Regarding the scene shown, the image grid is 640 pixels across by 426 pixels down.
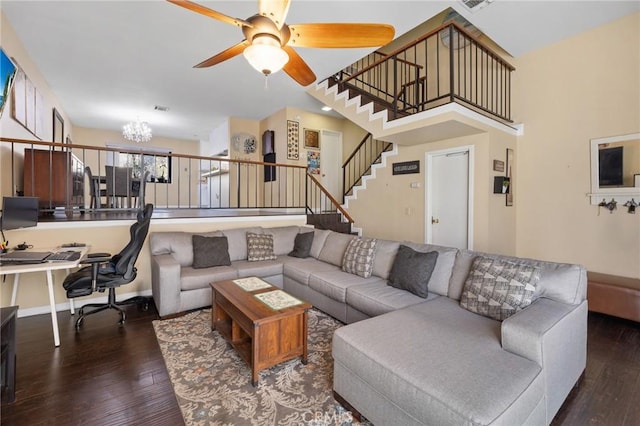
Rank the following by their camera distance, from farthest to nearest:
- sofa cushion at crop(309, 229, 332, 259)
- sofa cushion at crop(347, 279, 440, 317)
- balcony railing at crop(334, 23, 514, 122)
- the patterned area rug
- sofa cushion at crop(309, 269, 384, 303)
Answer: sofa cushion at crop(309, 229, 332, 259) → balcony railing at crop(334, 23, 514, 122) → sofa cushion at crop(309, 269, 384, 303) → sofa cushion at crop(347, 279, 440, 317) → the patterned area rug

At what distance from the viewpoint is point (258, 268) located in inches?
144

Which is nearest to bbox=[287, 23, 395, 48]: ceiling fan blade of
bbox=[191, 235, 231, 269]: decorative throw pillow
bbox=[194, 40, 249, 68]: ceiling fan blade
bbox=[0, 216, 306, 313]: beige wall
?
bbox=[194, 40, 249, 68]: ceiling fan blade

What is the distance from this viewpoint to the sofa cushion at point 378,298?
242cm

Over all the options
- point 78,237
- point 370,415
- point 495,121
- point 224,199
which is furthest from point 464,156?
point 224,199

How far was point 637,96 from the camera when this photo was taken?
3.35 m

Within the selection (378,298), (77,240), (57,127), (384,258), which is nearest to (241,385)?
(378,298)

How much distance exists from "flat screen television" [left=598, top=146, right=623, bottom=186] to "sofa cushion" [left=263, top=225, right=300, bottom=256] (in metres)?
4.18

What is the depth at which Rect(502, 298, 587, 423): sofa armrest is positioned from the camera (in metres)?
1.50

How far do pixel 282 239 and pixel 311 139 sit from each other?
3.55 meters

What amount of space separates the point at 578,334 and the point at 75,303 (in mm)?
4854

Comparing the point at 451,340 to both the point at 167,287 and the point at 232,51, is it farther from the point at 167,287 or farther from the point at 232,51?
the point at 167,287

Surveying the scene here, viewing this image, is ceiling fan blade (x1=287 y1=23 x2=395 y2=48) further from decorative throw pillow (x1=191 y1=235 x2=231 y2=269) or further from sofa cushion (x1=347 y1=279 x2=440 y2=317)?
decorative throw pillow (x1=191 y1=235 x2=231 y2=269)

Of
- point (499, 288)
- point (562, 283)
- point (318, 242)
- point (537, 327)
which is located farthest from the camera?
point (318, 242)

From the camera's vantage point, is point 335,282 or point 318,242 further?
point 318,242
